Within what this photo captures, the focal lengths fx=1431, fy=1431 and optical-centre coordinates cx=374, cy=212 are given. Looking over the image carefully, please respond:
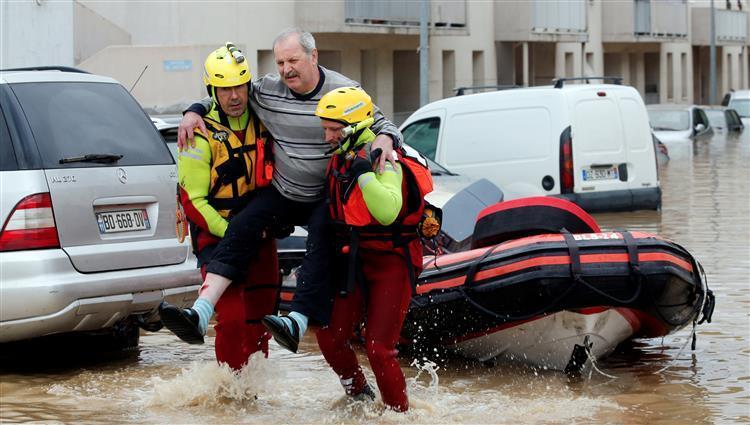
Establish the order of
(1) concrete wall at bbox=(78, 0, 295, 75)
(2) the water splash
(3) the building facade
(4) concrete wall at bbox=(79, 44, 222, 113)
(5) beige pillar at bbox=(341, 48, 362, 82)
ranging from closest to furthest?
(2) the water splash < (3) the building facade < (4) concrete wall at bbox=(79, 44, 222, 113) < (1) concrete wall at bbox=(78, 0, 295, 75) < (5) beige pillar at bbox=(341, 48, 362, 82)

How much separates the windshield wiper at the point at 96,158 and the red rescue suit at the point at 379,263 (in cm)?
202

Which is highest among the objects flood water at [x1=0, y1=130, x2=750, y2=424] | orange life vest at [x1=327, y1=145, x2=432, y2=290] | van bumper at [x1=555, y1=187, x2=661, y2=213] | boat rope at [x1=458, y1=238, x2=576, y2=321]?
orange life vest at [x1=327, y1=145, x2=432, y2=290]

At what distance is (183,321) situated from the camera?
679 cm

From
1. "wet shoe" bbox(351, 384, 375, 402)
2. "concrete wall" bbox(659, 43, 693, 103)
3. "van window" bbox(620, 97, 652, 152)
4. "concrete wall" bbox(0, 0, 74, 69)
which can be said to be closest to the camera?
"wet shoe" bbox(351, 384, 375, 402)

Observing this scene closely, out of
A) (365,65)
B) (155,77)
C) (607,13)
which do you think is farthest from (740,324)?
(607,13)

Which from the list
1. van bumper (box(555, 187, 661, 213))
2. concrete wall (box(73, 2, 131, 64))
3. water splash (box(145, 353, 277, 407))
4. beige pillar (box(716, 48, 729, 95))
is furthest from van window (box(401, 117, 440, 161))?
beige pillar (box(716, 48, 729, 95))

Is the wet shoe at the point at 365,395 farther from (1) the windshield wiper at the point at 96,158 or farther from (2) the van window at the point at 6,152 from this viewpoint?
(2) the van window at the point at 6,152

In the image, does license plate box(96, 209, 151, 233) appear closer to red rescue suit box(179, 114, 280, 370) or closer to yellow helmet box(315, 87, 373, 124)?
red rescue suit box(179, 114, 280, 370)

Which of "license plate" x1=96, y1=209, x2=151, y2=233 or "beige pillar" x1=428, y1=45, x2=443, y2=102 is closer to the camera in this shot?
"license plate" x1=96, y1=209, x2=151, y2=233

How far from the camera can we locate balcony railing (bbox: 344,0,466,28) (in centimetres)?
3619

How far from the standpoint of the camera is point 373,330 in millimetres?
6938

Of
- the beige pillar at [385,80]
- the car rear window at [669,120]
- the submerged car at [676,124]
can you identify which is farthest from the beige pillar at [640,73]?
the beige pillar at [385,80]

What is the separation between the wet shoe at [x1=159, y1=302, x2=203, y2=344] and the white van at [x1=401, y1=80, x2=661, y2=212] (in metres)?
9.21

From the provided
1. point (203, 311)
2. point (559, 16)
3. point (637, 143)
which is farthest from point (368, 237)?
point (559, 16)
